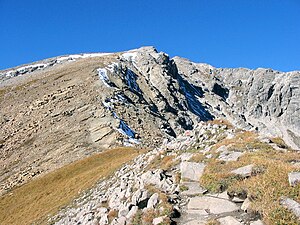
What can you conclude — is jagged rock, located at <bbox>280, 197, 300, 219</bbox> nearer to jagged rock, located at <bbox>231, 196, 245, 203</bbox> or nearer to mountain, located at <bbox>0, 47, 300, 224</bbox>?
jagged rock, located at <bbox>231, 196, 245, 203</bbox>

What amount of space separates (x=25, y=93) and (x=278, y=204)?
100789 mm

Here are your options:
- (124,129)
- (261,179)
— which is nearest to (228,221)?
(261,179)

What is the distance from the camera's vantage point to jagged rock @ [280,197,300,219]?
470 inches

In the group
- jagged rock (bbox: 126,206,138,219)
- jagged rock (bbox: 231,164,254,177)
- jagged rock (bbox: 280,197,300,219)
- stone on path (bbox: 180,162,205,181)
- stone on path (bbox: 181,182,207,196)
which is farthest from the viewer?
stone on path (bbox: 180,162,205,181)

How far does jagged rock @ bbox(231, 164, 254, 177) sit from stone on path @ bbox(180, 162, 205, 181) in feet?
7.23

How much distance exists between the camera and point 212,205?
15.1 metres

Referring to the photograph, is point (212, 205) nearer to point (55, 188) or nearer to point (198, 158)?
point (198, 158)

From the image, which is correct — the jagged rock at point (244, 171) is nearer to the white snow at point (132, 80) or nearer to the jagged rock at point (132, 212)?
the jagged rock at point (132, 212)

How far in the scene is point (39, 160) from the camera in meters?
61.5

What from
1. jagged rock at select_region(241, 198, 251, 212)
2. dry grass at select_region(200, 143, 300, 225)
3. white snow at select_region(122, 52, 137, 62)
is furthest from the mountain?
white snow at select_region(122, 52, 137, 62)

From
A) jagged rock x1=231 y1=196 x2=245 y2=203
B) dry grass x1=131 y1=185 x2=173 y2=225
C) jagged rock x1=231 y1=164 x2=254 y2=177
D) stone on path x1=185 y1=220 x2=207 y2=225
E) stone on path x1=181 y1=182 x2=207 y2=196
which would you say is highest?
jagged rock x1=231 y1=164 x2=254 y2=177

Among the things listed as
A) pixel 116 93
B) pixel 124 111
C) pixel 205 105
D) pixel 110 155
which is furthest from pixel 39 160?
pixel 205 105

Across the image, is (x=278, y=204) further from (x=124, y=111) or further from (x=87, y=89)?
(x=87, y=89)

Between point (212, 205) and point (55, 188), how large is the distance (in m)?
31.7
